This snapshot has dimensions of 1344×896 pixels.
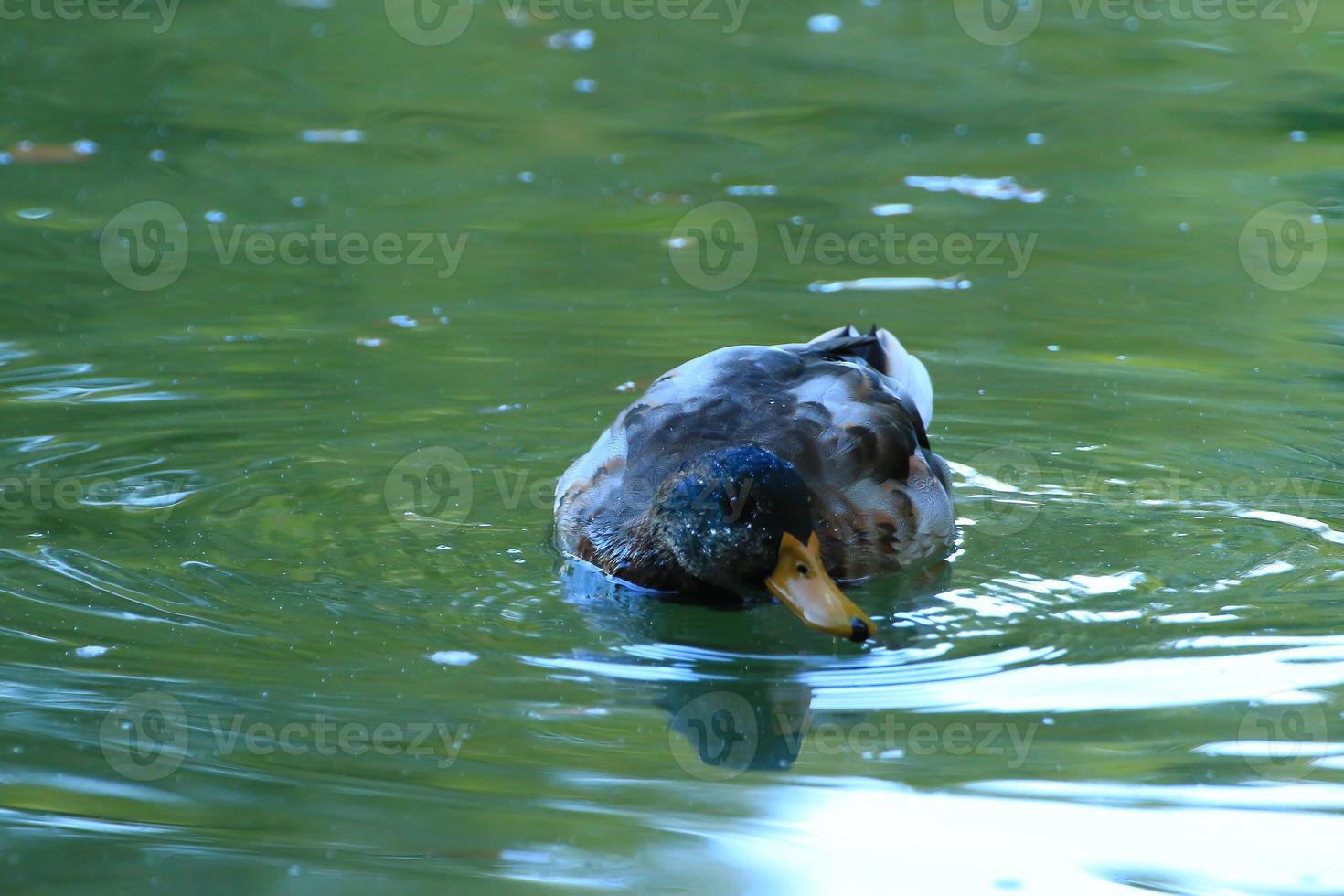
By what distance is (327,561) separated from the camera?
6.21 m

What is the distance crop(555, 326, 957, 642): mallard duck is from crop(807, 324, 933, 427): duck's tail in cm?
28

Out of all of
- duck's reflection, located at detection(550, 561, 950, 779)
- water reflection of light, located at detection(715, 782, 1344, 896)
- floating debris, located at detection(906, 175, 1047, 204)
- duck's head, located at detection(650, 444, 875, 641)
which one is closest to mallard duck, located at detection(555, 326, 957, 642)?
duck's head, located at detection(650, 444, 875, 641)

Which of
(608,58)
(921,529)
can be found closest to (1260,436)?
(921,529)

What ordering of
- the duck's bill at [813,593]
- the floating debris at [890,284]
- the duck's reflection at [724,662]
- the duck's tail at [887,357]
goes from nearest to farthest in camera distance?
the duck's reflection at [724,662], the duck's bill at [813,593], the duck's tail at [887,357], the floating debris at [890,284]

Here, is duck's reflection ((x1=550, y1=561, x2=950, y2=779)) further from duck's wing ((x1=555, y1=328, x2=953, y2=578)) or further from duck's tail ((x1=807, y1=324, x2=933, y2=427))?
duck's tail ((x1=807, y1=324, x2=933, y2=427))

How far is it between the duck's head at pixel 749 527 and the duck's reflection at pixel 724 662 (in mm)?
155

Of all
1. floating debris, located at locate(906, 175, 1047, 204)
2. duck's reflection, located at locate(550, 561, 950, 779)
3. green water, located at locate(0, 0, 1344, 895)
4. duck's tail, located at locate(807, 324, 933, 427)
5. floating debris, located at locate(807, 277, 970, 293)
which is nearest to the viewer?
green water, located at locate(0, 0, 1344, 895)

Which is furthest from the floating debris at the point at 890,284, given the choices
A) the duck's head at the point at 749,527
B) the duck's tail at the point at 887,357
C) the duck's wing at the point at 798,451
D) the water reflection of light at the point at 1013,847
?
the water reflection of light at the point at 1013,847

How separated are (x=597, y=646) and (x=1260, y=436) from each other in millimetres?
3283

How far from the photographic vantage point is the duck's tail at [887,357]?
714 centimetres

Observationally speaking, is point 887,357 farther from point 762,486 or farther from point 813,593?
point 813,593

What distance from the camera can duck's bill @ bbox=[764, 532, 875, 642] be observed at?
17.6 ft

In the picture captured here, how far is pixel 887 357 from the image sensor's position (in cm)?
733

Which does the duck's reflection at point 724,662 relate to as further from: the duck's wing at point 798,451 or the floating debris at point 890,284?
the floating debris at point 890,284
